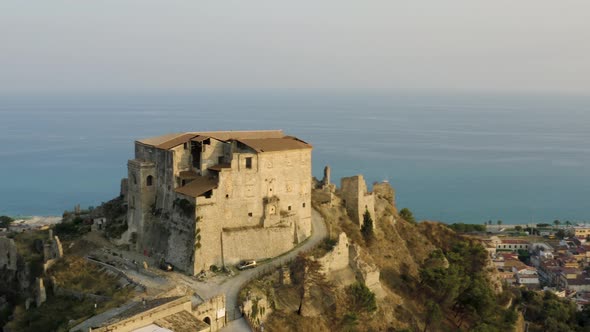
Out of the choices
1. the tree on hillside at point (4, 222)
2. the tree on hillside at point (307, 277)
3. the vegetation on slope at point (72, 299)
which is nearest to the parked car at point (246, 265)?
the tree on hillside at point (307, 277)

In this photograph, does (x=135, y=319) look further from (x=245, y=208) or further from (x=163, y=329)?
(x=245, y=208)

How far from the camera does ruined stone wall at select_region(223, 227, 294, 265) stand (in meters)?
37.9

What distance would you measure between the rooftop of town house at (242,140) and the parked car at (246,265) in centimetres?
753

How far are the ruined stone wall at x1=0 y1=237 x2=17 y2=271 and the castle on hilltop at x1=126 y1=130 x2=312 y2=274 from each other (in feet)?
26.9

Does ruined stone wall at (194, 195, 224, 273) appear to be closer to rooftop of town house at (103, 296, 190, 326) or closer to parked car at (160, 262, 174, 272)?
parked car at (160, 262, 174, 272)

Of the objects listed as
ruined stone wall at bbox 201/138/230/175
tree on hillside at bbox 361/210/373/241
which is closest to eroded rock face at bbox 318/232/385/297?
tree on hillside at bbox 361/210/373/241

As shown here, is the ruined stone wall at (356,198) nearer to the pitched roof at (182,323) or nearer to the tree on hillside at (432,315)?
the tree on hillside at (432,315)

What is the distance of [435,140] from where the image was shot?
197m

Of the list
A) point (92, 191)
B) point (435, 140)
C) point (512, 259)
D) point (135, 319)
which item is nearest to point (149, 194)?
point (135, 319)

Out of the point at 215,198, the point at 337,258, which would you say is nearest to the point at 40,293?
the point at 215,198

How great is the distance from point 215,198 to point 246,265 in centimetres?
479

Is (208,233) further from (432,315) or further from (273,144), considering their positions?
(432,315)

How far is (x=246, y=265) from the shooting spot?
123 feet

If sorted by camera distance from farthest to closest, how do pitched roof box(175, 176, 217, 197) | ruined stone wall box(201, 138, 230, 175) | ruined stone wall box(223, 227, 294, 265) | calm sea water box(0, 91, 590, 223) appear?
1. calm sea water box(0, 91, 590, 223)
2. ruined stone wall box(201, 138, 230, 175)
3. ruined stone wall box(223, 227, 294, 265)
4. pitched roof box(175, 176, 217, 197)
